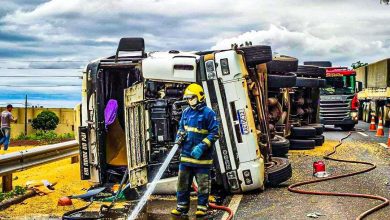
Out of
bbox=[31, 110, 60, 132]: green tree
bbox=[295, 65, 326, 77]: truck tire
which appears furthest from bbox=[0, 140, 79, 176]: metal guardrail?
bbox=[31, 110, 60, 132]: green tree

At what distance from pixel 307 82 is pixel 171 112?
8.93 meters

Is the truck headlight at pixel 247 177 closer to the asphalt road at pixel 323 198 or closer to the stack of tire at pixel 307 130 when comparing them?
the asphalt road at pixel 323 198

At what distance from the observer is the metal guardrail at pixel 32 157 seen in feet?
29.7

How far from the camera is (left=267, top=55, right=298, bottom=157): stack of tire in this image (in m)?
12.2

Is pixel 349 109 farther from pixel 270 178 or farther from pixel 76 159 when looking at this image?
pixel 270 178

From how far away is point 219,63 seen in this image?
866 cm

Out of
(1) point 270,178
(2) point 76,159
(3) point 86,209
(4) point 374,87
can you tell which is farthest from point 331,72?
(3) point 86,209

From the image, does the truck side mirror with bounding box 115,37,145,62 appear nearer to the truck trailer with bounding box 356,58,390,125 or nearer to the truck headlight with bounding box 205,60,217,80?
the truck headlight with bounding box 205,60,217,80

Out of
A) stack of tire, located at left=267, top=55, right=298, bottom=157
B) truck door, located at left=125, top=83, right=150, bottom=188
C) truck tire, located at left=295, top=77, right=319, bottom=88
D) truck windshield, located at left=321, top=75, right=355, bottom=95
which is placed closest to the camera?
truck door, located at left=125, top=83, right=150, bottom=188

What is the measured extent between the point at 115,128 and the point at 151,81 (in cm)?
216

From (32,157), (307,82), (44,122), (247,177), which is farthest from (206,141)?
(44,122)

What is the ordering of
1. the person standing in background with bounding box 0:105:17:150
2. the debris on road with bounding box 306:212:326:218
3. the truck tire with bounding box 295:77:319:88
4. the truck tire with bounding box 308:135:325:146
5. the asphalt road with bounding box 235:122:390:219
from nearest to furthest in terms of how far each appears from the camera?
the debris on road with bounding box 306:212:326:218
the asphalt road with bounding box 235:122:390:219
the truck tire with bounding box 308:135:325:146
the truck tire with bounding box 295:77:319:88
the person standing in background with bounding box 0:105:17:150

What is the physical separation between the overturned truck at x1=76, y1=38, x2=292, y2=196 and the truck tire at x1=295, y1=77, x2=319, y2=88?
22.7ft

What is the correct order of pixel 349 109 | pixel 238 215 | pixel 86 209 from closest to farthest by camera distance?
1. pixel 238 215
2. pixel 86 209
3. pixel 349 109
